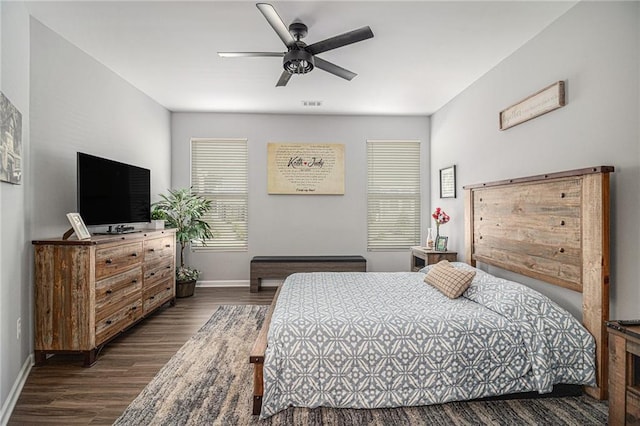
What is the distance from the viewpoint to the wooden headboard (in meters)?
2.07

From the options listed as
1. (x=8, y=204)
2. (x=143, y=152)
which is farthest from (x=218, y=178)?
(x=8, y=204)

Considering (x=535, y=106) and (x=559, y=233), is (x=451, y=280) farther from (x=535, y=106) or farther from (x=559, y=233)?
(x=535, y=106)

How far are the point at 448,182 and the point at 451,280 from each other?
2304mm

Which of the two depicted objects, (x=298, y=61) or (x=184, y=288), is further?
(x=184, y=288)

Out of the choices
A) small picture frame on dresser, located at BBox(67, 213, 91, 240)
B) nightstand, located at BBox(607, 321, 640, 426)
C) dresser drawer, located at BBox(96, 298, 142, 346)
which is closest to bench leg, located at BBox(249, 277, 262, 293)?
dresser drawer, located at BBox(96, 298, 142, 346)

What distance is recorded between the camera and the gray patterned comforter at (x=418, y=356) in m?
1.99

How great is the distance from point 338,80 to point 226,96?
62.2 inches

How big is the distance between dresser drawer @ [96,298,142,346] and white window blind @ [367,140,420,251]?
3.36 metres

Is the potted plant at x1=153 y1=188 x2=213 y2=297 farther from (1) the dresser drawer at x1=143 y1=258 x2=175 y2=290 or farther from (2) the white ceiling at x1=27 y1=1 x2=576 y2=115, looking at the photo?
(2) the white ceiling at x1=27 y1=1 x2=576 y2=115

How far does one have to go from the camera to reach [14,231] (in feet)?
7.66

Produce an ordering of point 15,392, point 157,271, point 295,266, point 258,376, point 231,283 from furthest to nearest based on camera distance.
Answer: point 231,283
point 295,266
point 157,271
point 15,392
point 258,376

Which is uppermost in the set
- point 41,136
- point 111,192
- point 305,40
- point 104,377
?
point 305,40

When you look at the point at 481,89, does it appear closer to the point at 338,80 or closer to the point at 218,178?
the point at 338,80

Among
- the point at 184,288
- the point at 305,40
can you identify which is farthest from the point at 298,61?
the point at 184,288
